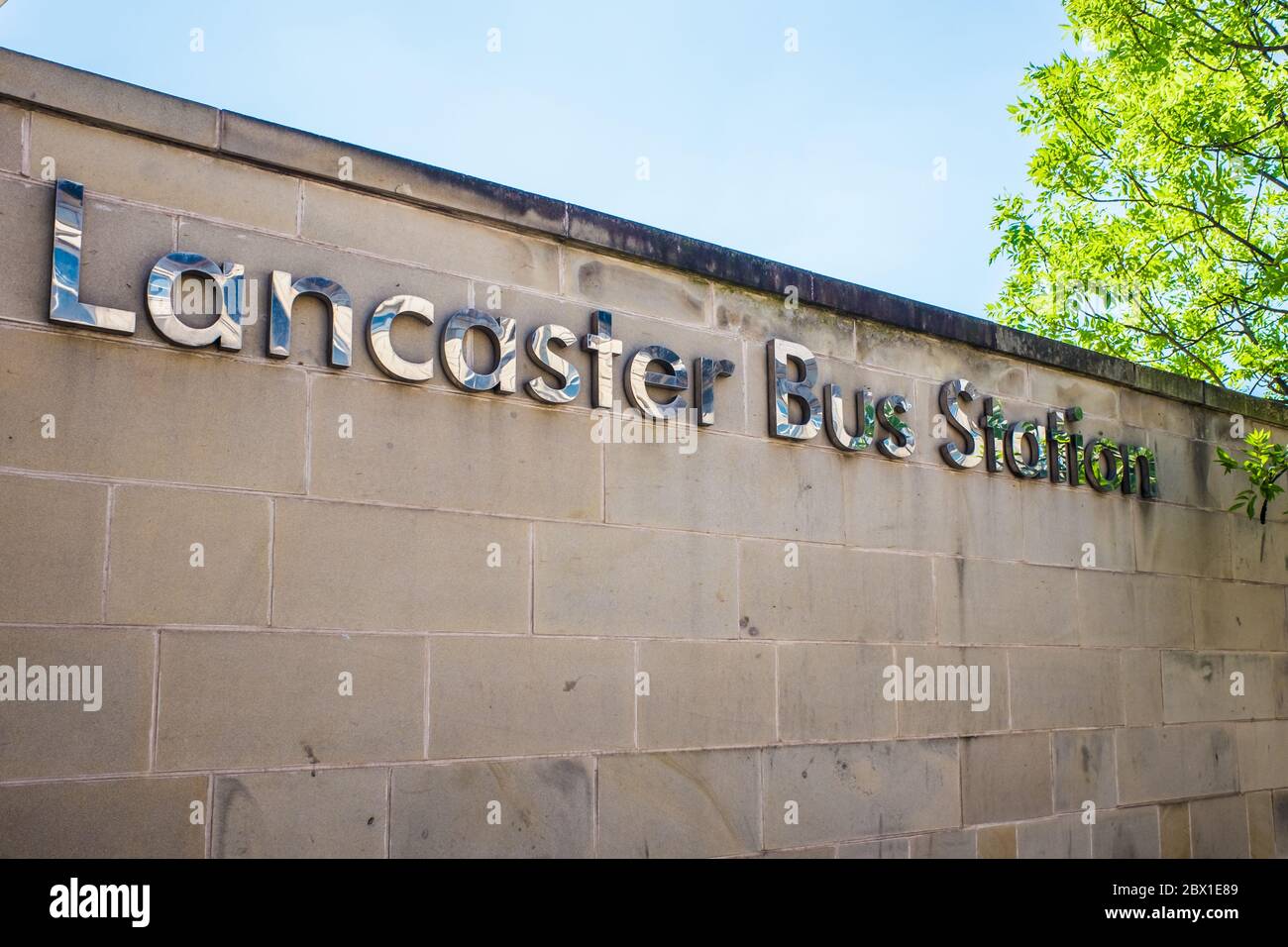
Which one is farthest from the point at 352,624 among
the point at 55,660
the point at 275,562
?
the point at 55,660

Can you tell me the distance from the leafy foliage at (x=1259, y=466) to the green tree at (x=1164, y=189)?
1.73 metres

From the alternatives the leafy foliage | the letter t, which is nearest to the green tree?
the leafy foliage

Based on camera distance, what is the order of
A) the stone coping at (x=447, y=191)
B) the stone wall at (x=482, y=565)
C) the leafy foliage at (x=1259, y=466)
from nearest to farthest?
the stone wall at (x=482, y=565) → the stone coping at (x=447, y=191) → the leafy foliage at (x=1259, y=466)

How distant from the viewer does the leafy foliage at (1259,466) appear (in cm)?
803

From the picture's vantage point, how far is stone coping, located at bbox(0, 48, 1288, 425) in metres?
3.97

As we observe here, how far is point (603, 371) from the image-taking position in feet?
16.9

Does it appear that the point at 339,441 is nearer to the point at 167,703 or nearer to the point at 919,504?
the point at 167,703

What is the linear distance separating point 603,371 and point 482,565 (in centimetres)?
102

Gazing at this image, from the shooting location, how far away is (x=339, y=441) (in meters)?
4.37

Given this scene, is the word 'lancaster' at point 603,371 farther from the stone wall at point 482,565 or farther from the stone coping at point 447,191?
the stone coping at point 447,191

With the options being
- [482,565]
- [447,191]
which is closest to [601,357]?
[447,191]

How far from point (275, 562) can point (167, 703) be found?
0.57 m

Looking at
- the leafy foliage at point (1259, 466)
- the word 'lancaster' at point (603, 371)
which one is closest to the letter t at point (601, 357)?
the word 'lancaster' at point (603, 371)

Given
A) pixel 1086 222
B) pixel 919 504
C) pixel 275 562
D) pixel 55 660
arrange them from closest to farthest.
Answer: pixel 55 660, pixel 275 562, pixel 919 504, pixel 1086 222
